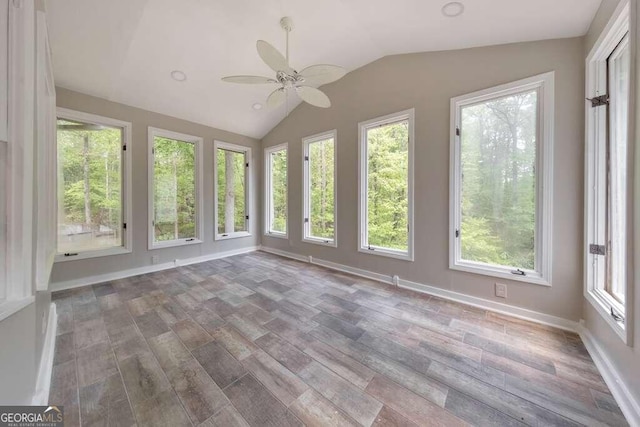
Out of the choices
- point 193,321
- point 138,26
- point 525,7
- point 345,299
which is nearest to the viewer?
point 525,7

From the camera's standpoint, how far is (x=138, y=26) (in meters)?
2.67

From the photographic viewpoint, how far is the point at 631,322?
4.51 ft

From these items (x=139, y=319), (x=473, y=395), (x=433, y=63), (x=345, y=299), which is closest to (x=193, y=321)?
(x=139, y=319)

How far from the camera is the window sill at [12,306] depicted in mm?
998

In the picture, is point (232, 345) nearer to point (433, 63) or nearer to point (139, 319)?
point (139, 319)

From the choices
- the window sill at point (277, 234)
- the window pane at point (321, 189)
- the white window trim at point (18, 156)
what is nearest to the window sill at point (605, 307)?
the window pane at point (321, 189)

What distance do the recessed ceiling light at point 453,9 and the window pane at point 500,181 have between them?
98 cm

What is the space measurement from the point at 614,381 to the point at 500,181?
1.82 m

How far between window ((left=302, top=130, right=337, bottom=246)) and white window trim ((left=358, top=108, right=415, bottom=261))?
54cm

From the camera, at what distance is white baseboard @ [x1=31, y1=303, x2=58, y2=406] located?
142cm

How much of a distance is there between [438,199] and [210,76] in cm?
378

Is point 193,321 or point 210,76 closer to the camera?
point 193,321

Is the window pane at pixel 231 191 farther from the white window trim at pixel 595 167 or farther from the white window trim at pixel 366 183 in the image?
the white window trim at pixel 595 167

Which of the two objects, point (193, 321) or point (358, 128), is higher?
point (358, 128)
